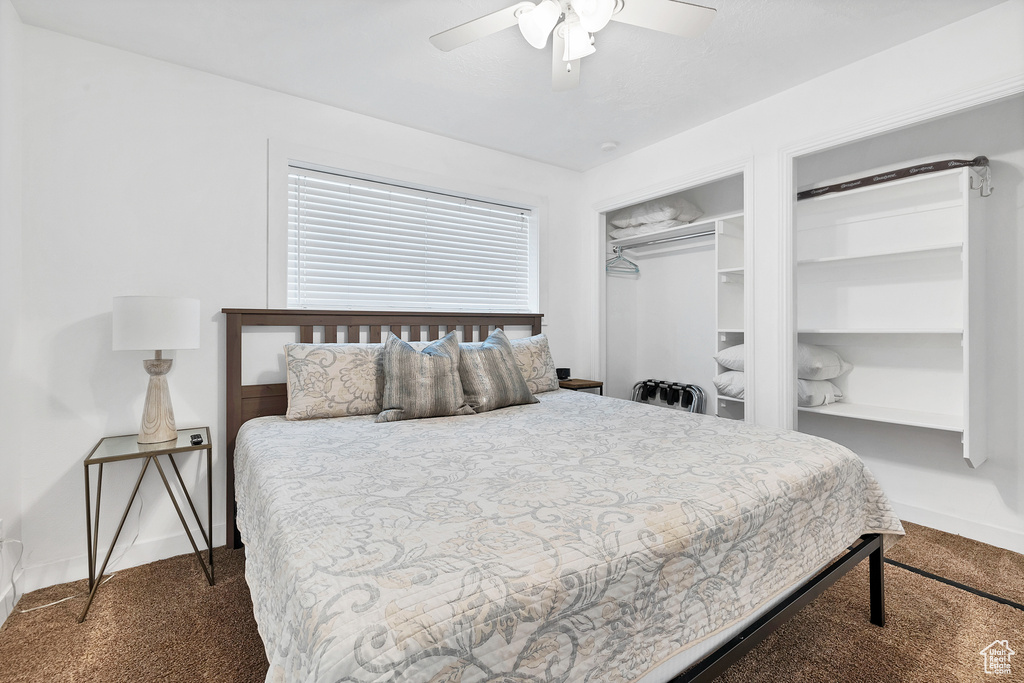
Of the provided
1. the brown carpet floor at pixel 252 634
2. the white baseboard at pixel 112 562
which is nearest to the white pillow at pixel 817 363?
the brown carpet floor at pixel 252 634

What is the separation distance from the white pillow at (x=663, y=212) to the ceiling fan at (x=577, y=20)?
2111mm

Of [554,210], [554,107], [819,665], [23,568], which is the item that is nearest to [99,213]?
[23,568]

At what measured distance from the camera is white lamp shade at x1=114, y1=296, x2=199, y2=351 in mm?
1891

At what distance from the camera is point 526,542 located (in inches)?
35.7

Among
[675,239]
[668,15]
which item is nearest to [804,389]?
[675,239]

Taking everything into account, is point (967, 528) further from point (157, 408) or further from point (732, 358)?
point (157, 408)

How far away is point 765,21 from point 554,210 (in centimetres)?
195

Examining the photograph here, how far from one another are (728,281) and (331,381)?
110 inches

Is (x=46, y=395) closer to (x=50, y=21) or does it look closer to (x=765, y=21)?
(x=50, y=21)

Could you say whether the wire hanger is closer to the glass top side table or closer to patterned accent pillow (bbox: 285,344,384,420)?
patterned accent pillow (bbox: 285,344,384,420)

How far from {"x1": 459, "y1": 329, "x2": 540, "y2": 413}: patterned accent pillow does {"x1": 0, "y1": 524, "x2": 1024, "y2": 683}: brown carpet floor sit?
1.32 m

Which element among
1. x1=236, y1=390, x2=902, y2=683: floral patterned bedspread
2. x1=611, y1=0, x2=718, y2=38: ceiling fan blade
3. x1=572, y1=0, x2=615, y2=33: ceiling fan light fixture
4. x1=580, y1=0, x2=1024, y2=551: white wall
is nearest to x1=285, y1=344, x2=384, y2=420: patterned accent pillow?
x1=236, y1=390, x2=902, y2=683: floral patterned bedspread

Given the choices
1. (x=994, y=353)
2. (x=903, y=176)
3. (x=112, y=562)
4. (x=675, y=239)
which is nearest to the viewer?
(x=112, y=562)

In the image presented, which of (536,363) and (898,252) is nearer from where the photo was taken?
(898,252)
